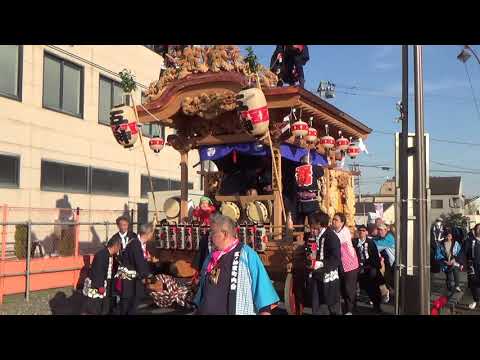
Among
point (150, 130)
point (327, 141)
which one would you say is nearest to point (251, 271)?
point (327, 141)

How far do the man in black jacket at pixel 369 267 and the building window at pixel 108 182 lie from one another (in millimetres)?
12316

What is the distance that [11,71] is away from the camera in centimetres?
1528

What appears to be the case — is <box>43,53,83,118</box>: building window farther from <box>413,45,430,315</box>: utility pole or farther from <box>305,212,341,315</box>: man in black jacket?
<box>413,45,430,315</box>: utility pole

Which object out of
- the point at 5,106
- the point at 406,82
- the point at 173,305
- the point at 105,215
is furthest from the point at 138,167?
the point at 406,82

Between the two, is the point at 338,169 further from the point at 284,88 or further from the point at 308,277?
the point at 308,277

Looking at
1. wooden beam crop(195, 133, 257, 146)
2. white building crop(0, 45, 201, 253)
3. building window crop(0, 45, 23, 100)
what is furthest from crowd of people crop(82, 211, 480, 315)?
building window crop(0, 45, 23, 100)

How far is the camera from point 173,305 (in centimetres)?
838

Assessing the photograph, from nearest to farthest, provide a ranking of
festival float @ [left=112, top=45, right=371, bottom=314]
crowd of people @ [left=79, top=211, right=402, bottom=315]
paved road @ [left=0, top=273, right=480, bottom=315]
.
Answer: crowd of people @ [left=79, top=211, right=402, bottom=315] → festival float @ [left=112, top=45, right=371, bottom=314] → paved road @ [left=0, top=273, right=480, bottom=315]

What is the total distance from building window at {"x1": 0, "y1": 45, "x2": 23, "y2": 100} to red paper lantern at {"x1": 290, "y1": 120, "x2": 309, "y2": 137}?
1011 cm

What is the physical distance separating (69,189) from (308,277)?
12175 millimetres

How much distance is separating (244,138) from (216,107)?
3.24ft

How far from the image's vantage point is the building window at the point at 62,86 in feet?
55.0

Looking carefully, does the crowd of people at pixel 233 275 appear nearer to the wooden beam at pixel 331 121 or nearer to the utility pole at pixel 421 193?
the utility pole at pixel 421 193

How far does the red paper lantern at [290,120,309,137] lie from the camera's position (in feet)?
29.3
